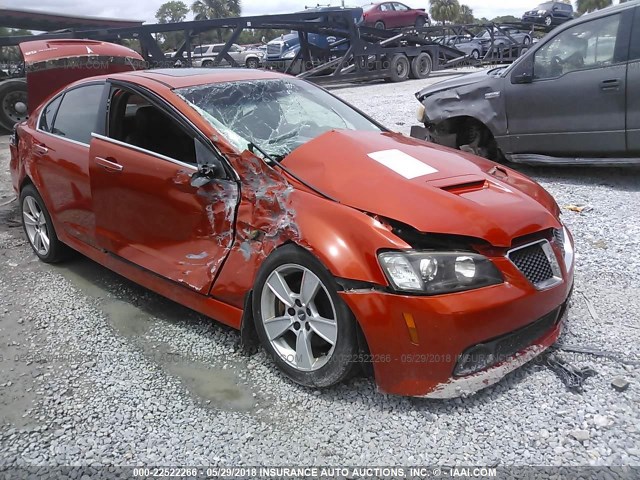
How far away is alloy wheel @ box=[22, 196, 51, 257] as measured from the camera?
182 inches

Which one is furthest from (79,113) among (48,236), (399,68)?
(399,68)

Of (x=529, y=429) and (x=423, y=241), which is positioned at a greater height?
(x=423, y=241)

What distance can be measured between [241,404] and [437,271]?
3.80 ft

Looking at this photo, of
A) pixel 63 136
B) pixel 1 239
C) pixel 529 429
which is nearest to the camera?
pixel 529 429

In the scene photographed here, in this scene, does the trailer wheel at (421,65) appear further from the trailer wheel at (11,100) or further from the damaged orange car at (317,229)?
the damaged orange car at (317,229)

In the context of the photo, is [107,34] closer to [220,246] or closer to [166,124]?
[166,124]

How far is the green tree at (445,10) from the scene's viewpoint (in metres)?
63.4

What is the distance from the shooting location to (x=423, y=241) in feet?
8.30

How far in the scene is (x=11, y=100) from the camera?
1135 centimetres

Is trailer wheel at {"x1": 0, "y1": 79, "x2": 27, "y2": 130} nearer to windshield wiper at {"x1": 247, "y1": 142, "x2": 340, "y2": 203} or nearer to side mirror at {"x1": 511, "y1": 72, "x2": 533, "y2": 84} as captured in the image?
side mirror at {"x1": 511, "y1": 72, "x2": 533, "y2": 84}

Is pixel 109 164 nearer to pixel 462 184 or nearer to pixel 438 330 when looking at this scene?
pixel 462 184

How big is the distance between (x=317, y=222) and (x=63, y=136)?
2596 millimetres

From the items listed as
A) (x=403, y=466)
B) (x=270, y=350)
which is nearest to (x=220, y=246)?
(x=270, y=350)

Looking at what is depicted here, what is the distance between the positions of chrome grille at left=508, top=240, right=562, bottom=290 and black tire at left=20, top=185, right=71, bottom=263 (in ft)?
11.6
